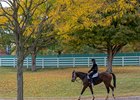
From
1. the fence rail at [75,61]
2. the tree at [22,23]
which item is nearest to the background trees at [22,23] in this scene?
the tree at [22,23]

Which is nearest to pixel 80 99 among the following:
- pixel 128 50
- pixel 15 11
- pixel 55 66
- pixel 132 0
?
pixel 132 0

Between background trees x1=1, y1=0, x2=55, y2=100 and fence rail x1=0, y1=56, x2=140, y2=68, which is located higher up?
background trees x1=1, y1=0, x2=55, y2=100

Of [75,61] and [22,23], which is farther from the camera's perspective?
[75,61]

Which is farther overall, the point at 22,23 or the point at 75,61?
the point at 75,61

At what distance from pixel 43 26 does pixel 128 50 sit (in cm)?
5440

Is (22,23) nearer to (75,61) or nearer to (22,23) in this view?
(22,23)

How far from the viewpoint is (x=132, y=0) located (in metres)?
15.9

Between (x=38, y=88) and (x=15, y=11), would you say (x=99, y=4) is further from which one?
(x=38, y=88)

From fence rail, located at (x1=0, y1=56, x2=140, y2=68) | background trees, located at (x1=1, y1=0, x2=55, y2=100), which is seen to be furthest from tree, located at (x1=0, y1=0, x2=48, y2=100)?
fence rail, located at (x1=0, y1=56, x2=140, y2=68)

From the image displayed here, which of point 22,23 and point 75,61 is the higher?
point 22,23

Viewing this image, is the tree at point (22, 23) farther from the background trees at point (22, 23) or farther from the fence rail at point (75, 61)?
the fence rail at point (75, 61)

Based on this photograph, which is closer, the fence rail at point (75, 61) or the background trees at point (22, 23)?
the background trees at point (22, 23)

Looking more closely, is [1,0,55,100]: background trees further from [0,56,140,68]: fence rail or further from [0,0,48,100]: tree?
[0,56,140,68]: fence rail

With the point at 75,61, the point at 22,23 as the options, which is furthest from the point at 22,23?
the point at 75,61
